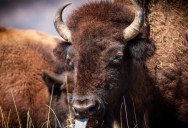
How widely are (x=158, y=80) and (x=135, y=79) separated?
0.32m

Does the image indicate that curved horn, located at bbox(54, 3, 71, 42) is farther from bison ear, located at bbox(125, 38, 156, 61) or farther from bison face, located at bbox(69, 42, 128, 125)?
bison ear, located at bbox(125, 38, 156, 61)

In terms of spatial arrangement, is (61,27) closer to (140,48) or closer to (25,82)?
(140,48)

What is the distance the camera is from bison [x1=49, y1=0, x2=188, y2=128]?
672 cm

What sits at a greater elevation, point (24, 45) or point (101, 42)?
point (101, 42)

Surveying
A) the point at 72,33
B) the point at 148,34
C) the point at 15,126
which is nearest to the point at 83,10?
the point at 72,33

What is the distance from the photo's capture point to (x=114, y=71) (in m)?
7.01

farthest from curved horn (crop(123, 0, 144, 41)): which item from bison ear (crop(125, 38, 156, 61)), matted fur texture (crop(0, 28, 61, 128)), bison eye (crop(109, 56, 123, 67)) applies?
matted fur texture (crop(0, 28, 61, 128))

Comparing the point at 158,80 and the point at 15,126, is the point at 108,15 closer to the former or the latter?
the point at 158,80

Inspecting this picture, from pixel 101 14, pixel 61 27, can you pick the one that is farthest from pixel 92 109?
pixel 61 27

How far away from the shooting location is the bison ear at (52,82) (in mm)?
8742

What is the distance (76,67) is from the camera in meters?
6.93

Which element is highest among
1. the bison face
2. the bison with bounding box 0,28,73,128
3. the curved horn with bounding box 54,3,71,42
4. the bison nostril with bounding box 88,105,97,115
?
the curved horn with bounding box 54,3,71,42

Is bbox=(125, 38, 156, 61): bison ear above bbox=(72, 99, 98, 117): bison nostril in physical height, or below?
above

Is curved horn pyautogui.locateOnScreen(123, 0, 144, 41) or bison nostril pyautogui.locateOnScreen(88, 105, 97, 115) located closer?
bison nostril pyautogui.locateOnScreen(88, 105, 97, 115)
